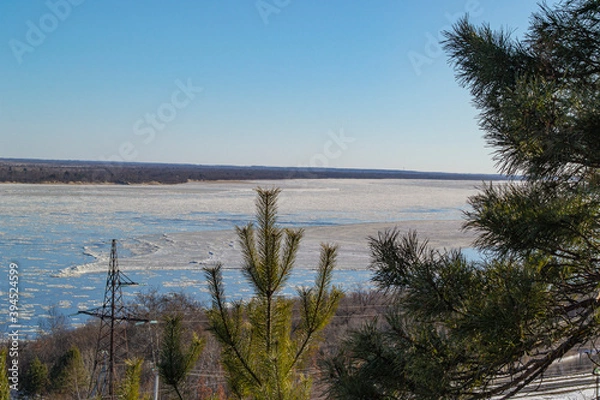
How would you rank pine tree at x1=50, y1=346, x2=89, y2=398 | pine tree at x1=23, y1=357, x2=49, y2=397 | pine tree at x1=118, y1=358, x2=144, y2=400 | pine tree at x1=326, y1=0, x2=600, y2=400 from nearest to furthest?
1. pine tree at x1=326, y1=0, x2=600, y2=400
2. pine tree at x1=118, y1=358, x2=144, y2=400
3. pine tree at x1=50, y1=346, x2=89, y2=398
4. pine tree at x1=23, y1=357, x2=49, y2=397

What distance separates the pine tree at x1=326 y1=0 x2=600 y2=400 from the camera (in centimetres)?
169

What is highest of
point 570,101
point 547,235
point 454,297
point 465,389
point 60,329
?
point 570,101

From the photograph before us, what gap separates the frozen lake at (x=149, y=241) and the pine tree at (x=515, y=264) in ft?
12.7

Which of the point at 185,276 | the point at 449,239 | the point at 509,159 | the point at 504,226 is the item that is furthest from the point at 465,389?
the point at 449,239

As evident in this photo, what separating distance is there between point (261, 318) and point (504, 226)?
125 centimetres

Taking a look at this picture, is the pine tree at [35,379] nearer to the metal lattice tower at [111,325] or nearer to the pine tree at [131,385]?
the metal lattice tower at [111,325]

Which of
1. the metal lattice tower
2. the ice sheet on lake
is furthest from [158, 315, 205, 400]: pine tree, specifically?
the ice sheet on lake

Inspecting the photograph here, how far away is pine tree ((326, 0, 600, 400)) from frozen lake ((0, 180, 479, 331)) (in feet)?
12.7

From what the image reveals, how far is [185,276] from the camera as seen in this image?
618 inches

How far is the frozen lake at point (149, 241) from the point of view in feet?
46.3

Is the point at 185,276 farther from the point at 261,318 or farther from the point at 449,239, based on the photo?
the point at 261,318

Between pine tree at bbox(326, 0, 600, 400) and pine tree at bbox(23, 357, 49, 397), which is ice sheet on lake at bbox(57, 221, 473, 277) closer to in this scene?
pine tree at bbox(23, 357, 49, 397)

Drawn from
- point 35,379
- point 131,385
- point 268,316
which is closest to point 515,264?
point 268,316
